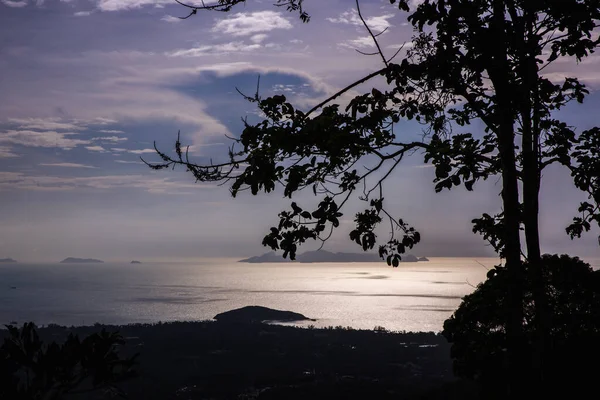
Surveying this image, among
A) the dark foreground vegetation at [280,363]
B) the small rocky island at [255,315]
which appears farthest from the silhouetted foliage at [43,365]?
the small rocky island at [255,315]

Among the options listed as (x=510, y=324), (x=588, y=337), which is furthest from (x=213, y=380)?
(x=510, y=324)

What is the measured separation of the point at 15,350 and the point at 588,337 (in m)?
19.9

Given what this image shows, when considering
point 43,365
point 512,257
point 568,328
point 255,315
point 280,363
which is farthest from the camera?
point 255,315

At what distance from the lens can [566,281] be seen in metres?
19.5

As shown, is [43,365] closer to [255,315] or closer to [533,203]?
[533,203]

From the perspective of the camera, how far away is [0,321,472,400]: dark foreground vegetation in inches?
1821

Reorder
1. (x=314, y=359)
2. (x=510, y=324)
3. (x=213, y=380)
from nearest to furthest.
A: (x=510, y=324)
(x=213, y=380)
(x=314, y=359)

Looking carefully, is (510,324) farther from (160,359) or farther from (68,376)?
(160,359)

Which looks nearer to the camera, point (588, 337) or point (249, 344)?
point (588, 337)

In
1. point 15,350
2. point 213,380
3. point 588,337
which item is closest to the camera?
point 15,350

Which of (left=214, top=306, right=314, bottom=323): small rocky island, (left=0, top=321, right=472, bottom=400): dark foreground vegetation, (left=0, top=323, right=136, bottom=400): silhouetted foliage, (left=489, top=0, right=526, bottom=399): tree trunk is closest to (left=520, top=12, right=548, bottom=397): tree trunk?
(left=489, top=0, right=526, bottom=399): tree trunk

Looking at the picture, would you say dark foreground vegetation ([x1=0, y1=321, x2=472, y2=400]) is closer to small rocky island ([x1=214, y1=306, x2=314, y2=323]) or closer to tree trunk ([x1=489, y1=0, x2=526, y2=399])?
tree trunk ([x1=489, y1=0, x2=526, y2=399])

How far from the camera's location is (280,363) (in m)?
63.4

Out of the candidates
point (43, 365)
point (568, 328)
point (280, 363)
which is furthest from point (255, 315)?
point (43, 365)
